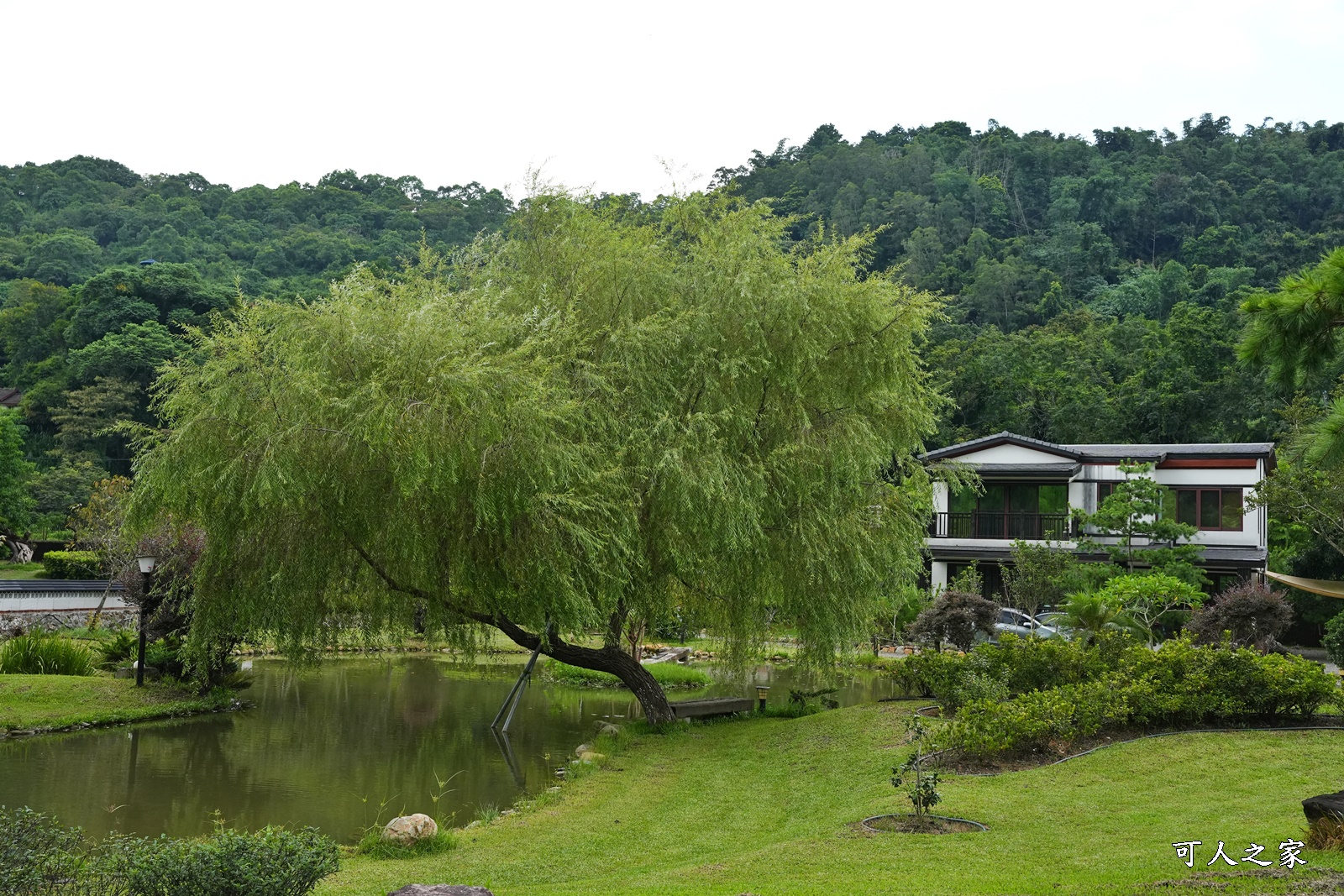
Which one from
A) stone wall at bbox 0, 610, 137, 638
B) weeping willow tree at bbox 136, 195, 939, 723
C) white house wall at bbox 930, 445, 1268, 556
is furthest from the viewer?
white house wall at bbox 930, 445, 1268, 556

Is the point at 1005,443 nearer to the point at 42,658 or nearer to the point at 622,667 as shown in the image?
the point at 622,667

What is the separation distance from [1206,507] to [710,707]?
20164 mm

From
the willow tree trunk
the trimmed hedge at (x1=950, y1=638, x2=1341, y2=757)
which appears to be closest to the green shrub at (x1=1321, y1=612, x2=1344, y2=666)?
the trimmed hedge at (x1=950, y1=638, x2=1341, y2=757)

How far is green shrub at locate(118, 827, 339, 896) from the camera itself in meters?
5.85

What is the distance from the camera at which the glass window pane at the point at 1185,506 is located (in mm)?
31375

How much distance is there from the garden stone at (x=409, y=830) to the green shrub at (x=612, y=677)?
43.9 feet

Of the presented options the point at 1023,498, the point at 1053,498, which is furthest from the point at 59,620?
the point at 1053,498

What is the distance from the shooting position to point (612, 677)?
78.9 feet

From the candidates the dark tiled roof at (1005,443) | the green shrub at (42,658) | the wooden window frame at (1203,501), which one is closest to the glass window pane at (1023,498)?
the dark tiled roof at (1005,443)

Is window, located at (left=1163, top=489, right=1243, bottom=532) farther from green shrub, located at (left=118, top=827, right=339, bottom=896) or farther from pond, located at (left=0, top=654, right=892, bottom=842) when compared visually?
green shrub, located at (left=118, top=827, right=339, bottom=896)

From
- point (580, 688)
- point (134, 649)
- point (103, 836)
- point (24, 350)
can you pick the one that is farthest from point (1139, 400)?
point (24, 350)

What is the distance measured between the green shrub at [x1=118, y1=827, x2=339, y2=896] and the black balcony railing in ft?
92.8

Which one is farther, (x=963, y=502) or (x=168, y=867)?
(x=963, y=502)

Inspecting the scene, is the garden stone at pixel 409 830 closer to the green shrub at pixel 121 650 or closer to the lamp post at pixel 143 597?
the lamp post at pixel 143 597
